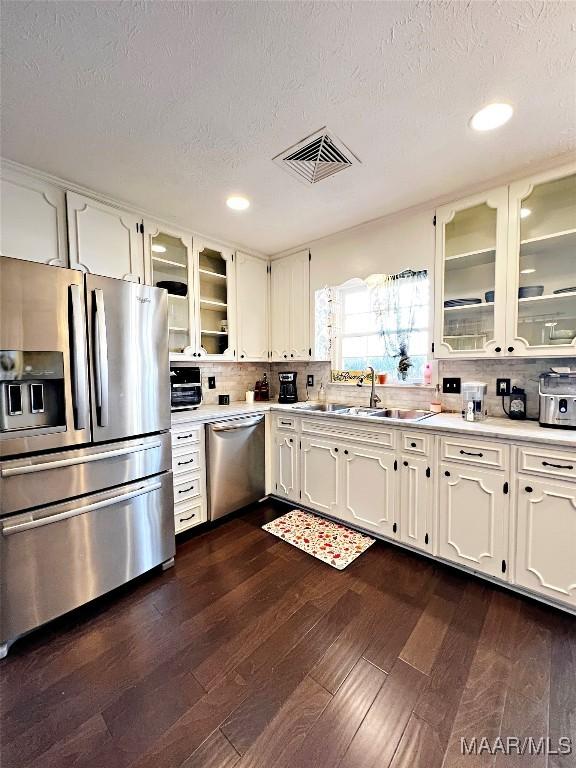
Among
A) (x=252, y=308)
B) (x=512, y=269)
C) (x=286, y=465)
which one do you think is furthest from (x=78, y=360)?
(x=512, y=269)

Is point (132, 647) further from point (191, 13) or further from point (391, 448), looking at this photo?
point (191, 13)

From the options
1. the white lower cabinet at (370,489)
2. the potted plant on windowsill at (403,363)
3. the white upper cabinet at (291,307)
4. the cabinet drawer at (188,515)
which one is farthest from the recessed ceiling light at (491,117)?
the cabinet drawer at (188,515)

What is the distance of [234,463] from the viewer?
2.77 metres

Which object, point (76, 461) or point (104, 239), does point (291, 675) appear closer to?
point (76, 461)

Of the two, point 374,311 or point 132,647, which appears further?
point 374,311

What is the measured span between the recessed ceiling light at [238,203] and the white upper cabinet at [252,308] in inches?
31.2

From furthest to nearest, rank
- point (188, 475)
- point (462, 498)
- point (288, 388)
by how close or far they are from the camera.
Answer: point (288, 388) < point (188, 475) < point (462, 498)

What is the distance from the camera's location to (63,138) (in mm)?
1712

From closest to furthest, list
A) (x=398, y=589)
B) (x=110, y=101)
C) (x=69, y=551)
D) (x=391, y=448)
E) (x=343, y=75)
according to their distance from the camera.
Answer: (x=343, y=75) < (x=110, y=101) < (x=69, y=551) < (x=398, y=589) < (x=391, y=448)

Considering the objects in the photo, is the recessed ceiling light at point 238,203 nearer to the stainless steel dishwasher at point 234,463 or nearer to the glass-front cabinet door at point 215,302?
the glass-front cabinet door at point 215,302

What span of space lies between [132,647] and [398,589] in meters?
1.43

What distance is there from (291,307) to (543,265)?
2.08 meters

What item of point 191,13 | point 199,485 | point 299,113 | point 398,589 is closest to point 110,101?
point 191,13

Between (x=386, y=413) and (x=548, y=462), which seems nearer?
(x=548, y=462)
